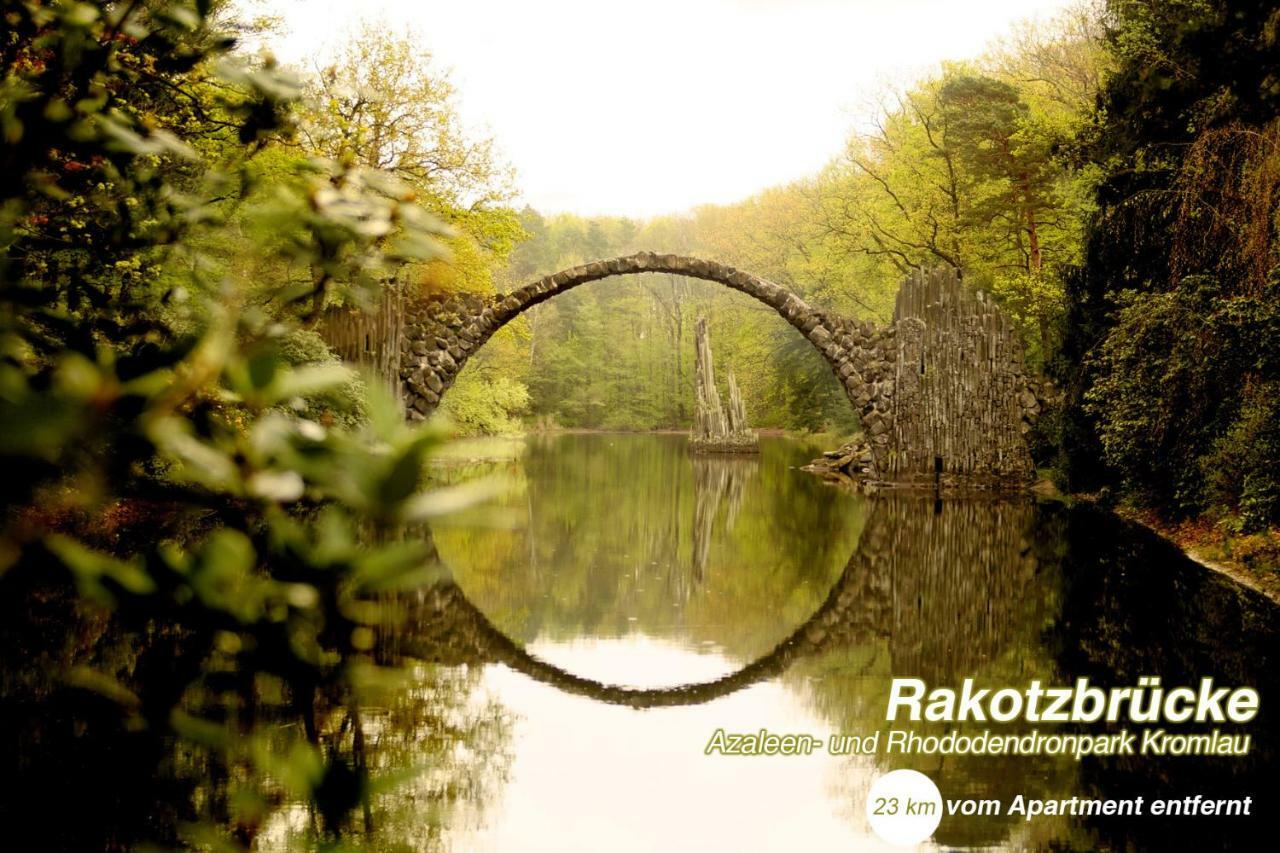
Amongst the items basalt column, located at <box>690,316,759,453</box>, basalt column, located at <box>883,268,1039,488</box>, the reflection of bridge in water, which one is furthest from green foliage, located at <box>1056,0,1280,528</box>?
basalt column, located at <box>690,316,759,453</box>

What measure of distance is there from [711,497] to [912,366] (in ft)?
13.9

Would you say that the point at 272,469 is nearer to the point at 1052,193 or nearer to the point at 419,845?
the point at 419,845

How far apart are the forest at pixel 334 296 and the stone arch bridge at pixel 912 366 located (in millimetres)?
1049

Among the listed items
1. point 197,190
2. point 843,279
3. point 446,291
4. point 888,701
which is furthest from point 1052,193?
point 197,190

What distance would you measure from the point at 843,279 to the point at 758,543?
19.7 metres

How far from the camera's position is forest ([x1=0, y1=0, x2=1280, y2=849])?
0.80m

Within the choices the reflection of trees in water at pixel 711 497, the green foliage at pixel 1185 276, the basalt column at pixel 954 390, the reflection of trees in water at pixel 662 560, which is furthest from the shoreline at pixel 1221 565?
the reflection of trees in water at pixel 711 497

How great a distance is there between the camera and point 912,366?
17.7 metres

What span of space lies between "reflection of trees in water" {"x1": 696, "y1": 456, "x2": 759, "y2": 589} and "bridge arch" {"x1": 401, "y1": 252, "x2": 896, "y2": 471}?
9.96 ft

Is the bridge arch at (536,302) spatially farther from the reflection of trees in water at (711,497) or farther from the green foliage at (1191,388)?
the green foliage at (1191,388)

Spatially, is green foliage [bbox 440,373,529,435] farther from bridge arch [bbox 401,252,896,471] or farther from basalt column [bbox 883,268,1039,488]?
basalt column [bbox 883,268,1039,488]

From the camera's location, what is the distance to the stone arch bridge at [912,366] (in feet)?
57.4

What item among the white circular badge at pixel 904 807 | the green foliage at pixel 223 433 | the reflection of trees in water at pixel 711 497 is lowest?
the white circular badge at pixel 904 807

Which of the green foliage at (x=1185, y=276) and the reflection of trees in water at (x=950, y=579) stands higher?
the green foliage at (x=1185, y=276)
